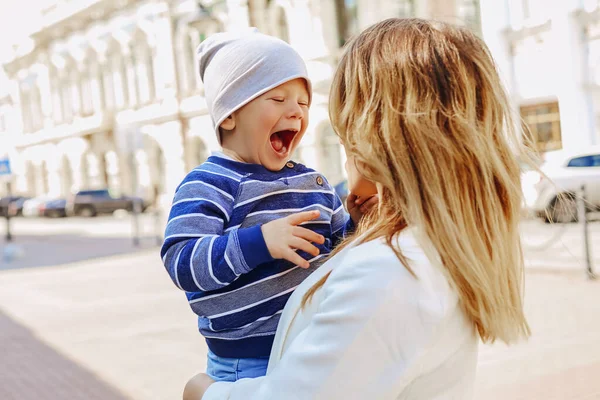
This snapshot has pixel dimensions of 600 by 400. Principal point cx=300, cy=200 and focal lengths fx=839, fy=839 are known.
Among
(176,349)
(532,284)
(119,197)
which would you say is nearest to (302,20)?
(119,197)

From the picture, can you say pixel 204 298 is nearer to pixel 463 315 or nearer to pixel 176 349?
pixel 463 315

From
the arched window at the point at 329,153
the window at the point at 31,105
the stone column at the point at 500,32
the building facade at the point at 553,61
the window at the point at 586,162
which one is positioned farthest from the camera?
the window at the point at 31,105

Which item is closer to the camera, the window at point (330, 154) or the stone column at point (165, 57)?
the window at point (330, 154)

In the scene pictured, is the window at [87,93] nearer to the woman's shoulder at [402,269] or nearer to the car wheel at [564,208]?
the car wheel at [564,208]

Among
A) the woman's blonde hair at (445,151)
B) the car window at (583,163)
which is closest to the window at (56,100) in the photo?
the car window at (583,163)

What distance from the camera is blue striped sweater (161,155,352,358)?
5.70ft

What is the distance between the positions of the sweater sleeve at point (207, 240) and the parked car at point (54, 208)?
42731 mm

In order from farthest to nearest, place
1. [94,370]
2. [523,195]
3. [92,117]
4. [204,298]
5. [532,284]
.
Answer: [92,117] < [532,284] < [94,370] < [204,298] < [523,195]

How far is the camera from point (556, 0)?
22906 mm

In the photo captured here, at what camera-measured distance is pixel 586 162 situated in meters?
16.2

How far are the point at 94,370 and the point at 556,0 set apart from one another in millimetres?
19683

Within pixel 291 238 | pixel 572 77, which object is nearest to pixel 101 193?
pixel 572 77

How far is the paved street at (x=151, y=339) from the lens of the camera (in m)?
5.49

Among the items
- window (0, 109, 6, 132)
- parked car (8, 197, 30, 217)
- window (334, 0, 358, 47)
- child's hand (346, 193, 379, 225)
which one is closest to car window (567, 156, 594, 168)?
window (334, 0, 358, 47)
